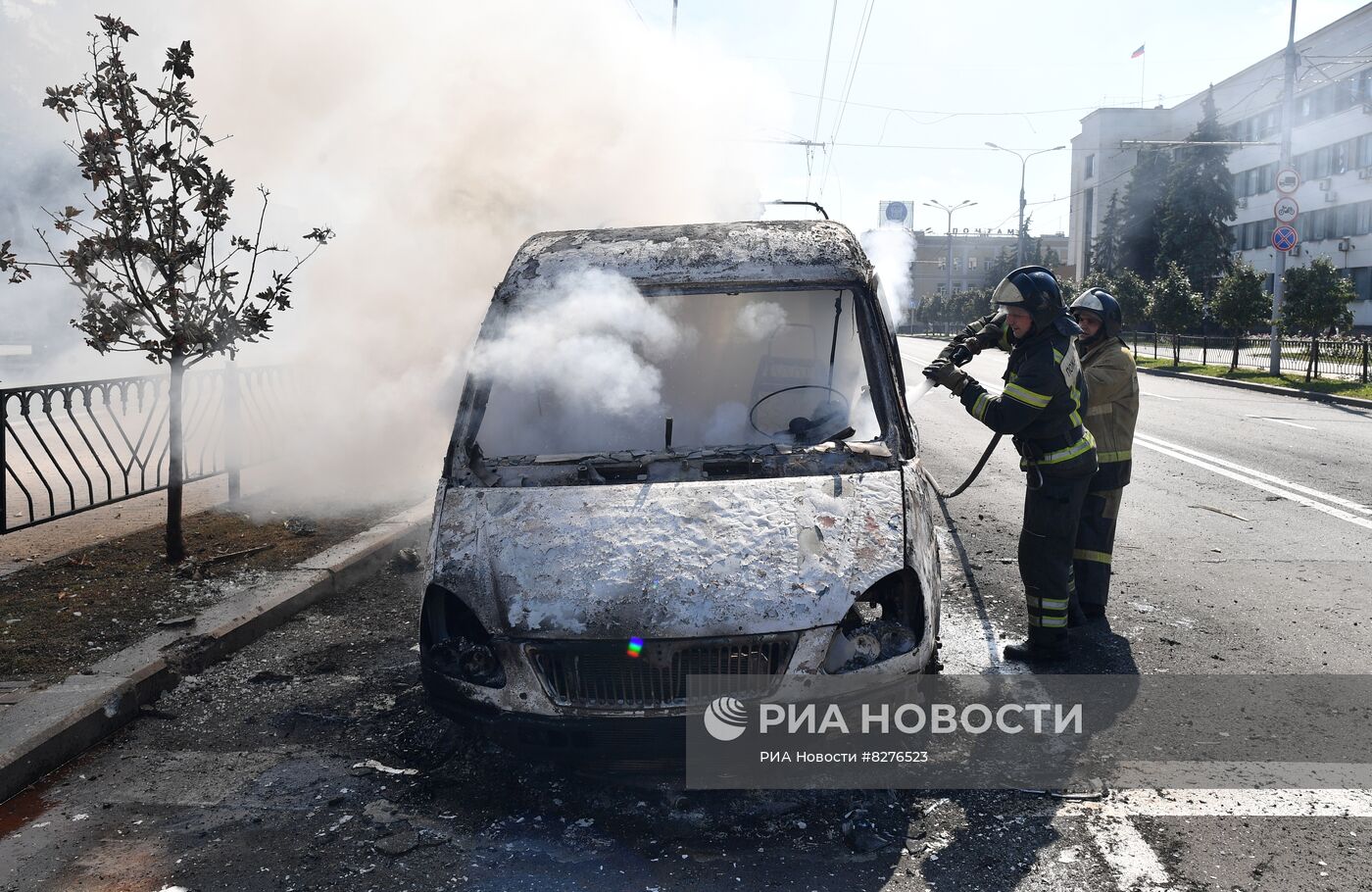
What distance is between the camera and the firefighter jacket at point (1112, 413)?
5238mm

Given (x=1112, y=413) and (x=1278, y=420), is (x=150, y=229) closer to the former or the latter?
(x=1112, y=413)

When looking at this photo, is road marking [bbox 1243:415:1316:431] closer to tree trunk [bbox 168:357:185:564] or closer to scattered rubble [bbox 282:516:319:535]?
scattered rubble [bbox 282:516:319:535]

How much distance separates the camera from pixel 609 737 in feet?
9.91

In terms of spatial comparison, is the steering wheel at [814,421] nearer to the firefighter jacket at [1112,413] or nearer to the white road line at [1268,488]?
the firefighter jacket at [1112,413]

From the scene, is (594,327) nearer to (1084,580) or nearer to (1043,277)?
(1043,277)

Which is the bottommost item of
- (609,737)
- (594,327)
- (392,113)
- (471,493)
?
(609,737)

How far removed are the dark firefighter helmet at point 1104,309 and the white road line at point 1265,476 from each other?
4050 millimetres

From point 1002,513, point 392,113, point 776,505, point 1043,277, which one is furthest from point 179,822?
point 392,113

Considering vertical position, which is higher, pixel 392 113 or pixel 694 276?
pixel 392 113

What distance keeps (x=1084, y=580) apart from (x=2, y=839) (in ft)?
15.1

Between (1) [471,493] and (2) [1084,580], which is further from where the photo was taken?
(2) [1084,580]

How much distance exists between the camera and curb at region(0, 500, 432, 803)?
3.69 meters

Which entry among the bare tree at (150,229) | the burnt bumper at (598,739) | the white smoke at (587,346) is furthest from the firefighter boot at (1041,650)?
the bare tree at (150,229)

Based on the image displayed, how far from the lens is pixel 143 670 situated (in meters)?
4.36
